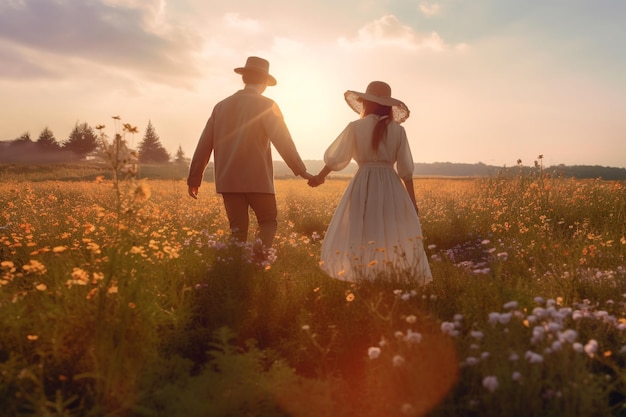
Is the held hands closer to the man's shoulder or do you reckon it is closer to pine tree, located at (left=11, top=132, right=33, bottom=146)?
the man's shoulder

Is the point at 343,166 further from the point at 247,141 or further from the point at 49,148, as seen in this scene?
the point at 49,148

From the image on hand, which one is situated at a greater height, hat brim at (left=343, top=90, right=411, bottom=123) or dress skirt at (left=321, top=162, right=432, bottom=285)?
hat brim at (left=343, top=90, right=411, bottom=123)

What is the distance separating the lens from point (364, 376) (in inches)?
140

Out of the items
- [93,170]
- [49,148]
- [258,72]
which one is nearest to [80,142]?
[49,148]

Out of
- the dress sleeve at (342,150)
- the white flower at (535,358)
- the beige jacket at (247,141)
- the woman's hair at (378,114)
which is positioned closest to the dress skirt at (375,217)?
the dress sleeve at (342,150)

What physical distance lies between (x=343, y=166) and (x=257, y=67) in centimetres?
165

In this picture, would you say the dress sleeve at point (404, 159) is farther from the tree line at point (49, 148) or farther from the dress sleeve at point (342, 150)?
the tree line at point (49, 148)

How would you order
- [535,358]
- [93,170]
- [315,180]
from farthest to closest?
[93,170] < [315,180] < [535,358]

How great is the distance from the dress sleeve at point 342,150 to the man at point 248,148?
2.11ft

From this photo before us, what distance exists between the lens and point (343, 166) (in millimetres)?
5695

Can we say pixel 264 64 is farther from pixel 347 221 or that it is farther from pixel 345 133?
pixel 347 221

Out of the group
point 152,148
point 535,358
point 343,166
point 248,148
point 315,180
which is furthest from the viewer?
point 152,148

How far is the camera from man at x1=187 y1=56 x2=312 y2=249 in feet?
19.4

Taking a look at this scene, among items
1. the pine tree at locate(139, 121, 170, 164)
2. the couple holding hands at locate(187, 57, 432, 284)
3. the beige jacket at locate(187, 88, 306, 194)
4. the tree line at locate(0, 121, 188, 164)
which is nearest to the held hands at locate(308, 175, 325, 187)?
the couple holding hands at locate(187, 57, 432, 284)
